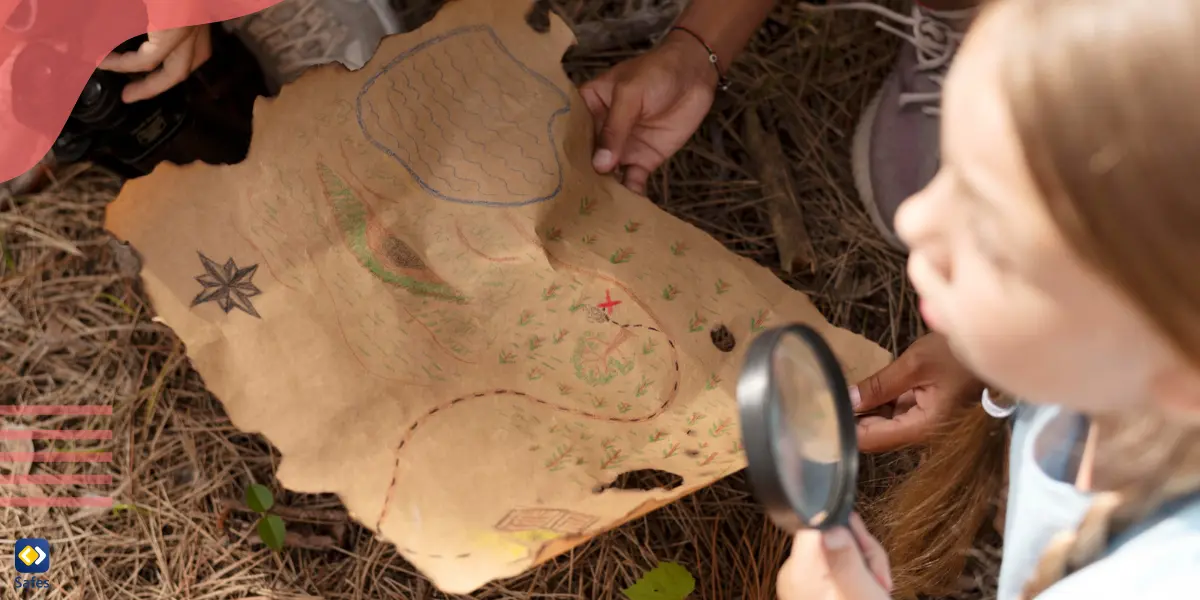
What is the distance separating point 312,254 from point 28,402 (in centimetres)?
54

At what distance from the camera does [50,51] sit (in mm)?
649

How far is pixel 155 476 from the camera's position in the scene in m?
0.94

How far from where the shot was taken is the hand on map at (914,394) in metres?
0.76

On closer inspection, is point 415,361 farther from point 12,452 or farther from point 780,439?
point 12,452

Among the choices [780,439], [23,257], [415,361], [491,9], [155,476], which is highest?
[491,9]

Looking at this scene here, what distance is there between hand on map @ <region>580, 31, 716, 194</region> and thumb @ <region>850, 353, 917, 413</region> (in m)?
0.30

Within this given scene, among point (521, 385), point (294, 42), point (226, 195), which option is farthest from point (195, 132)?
point (521, 385)

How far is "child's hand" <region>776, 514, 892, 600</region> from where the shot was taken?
0.55 meters

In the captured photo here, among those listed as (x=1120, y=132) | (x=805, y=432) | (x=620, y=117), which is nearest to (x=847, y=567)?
(x=805, y=432)

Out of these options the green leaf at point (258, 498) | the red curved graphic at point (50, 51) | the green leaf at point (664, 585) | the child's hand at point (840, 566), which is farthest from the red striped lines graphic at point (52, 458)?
the child's hand at point (840, 566)

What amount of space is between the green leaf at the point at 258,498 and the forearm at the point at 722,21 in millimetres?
661

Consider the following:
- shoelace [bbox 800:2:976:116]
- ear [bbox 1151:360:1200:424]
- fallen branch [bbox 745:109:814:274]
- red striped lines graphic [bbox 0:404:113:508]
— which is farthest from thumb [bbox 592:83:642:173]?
red striped lines graphic [bbox 0:404:113:508]

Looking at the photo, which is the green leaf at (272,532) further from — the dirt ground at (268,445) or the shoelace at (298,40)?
the shoelace at (298,40)

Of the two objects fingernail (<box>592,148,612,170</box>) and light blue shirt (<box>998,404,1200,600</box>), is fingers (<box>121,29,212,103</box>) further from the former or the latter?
light blue shirt (<box>998,404,1200,600</box>)
